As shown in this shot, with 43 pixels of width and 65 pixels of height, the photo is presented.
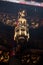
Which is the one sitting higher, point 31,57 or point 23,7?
point 23,7

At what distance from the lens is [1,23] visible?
1.50 m

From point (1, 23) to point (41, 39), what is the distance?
0.45 metres

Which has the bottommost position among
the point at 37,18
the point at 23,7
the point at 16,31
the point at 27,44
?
the point at 27,44

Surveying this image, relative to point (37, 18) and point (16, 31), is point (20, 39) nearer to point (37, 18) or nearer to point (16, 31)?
point (16, 31)

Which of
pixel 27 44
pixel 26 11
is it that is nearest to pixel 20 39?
pixel 27 44

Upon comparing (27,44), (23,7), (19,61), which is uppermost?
(23,7)

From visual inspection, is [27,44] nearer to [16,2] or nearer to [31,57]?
[31,57]

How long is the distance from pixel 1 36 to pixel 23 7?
388mm

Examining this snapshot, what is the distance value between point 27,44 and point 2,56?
0.28 meters

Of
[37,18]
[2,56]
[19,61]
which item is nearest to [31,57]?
[19,61]

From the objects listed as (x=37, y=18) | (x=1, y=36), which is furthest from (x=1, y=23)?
(x=37, y=18)

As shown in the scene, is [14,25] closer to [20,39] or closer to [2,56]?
[20,39]

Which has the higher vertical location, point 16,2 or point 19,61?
point 16,2

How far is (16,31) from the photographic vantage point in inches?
59.2
